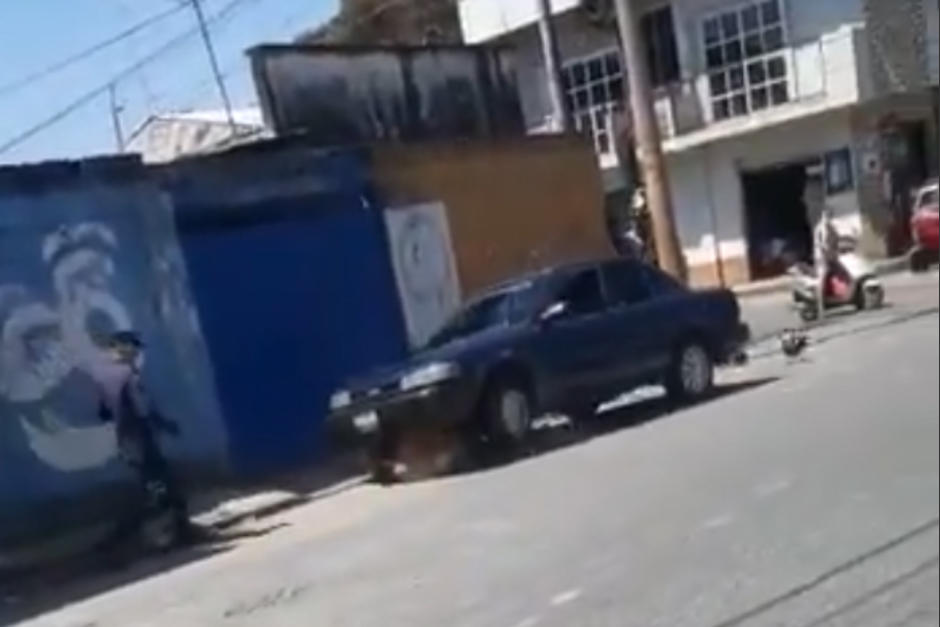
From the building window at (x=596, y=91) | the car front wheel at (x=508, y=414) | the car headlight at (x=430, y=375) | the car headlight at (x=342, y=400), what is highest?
the building window at (x=596, y=91)

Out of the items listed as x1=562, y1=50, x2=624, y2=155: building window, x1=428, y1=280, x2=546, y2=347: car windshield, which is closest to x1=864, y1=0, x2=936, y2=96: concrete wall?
x1=428, y1=280, x2=546, y2=347: car windshield

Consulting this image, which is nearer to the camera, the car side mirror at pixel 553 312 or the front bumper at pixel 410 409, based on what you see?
the front bumper at pixel 410 409

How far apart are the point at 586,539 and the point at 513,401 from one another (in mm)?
4509

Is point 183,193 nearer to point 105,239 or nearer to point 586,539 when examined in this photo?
point 105,239

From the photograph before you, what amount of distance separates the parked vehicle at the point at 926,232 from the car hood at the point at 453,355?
7.96 m

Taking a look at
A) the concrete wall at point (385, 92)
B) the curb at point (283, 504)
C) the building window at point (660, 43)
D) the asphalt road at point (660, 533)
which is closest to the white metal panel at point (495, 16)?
the building window at point (660, 43)

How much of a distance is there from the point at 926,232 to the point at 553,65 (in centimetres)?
1654

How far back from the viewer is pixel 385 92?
16.8 metres

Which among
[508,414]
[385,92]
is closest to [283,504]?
[508,414]

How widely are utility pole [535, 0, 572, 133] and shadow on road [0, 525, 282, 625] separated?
8940 millimetres

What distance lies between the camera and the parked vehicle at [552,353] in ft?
36.5

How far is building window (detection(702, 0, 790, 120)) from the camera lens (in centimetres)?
1585

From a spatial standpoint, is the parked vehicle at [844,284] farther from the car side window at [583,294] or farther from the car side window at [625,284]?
the car side window at [625,284]

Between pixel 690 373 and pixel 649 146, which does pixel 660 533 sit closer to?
pixel 690 373
